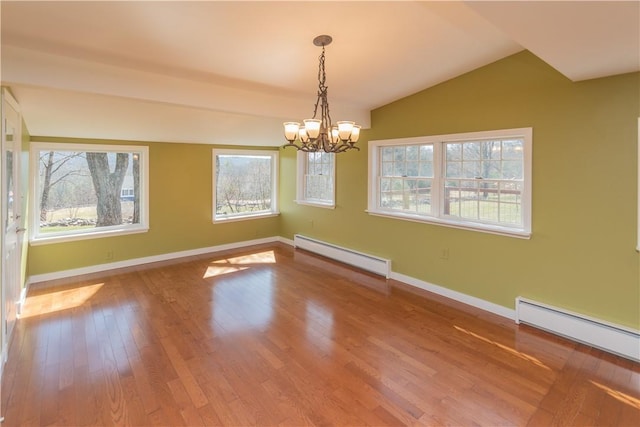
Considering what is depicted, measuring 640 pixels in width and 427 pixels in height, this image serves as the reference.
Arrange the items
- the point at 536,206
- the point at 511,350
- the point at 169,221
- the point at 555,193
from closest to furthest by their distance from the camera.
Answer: the point at 511,350 < the point at 555,193 < the point at 536,206 < the point at 169,221

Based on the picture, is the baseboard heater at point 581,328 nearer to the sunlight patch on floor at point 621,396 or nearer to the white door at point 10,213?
the sunlight patch on floor at point 621,396

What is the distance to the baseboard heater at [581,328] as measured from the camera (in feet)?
8.98

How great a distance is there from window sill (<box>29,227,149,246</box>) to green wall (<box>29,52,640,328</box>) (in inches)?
3.6

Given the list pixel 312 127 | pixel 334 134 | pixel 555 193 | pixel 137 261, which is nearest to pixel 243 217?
pixel 137 261

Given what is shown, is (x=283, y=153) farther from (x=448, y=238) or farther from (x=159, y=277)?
(x=448, y=238)

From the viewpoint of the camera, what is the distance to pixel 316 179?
6.18 m

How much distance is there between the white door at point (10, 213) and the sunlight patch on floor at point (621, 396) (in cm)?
450

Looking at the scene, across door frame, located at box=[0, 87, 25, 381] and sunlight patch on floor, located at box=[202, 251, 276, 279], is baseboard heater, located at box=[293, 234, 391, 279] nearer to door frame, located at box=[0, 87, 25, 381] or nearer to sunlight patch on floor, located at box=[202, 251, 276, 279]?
sunlight patch on floor, located at box=[202, 251, 276, 279]

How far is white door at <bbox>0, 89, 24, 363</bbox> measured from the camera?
256 centimetres

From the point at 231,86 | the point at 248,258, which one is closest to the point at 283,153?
the point at 248,258

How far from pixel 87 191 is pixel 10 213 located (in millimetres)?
2234

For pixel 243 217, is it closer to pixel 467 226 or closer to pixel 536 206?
pixel 467 226

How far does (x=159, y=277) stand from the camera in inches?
187

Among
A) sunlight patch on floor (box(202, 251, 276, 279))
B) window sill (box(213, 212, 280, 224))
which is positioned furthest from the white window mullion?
window sill (box(213, 212, 280, 224))
